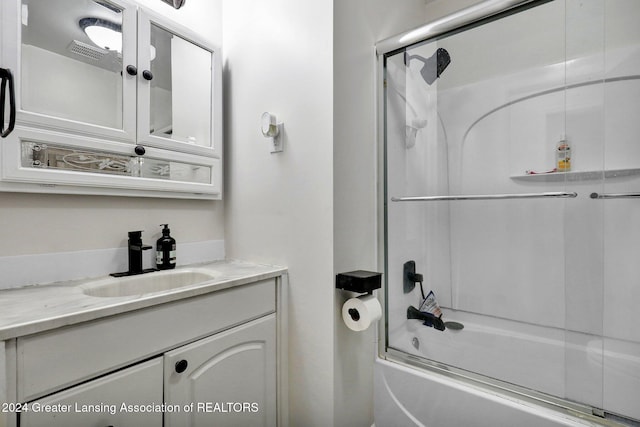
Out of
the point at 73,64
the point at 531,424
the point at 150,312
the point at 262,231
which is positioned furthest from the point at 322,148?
the point at 531,424

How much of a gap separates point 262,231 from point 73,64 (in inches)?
37.0

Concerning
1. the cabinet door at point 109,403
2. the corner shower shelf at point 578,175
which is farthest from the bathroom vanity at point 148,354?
the corner shower shelf at point 578,175

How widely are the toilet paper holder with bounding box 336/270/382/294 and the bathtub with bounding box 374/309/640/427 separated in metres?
0.40

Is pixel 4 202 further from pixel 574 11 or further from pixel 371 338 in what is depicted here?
pixel 574 11

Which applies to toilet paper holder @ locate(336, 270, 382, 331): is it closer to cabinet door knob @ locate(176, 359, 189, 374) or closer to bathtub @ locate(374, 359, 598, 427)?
bathtub @ locate(374, 359, 598, 427)

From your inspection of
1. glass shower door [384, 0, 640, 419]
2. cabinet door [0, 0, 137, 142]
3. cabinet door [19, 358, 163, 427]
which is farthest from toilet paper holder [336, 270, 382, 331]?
cabinet door [0, 0, 137, 142]

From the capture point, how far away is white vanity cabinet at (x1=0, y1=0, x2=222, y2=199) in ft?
3.40

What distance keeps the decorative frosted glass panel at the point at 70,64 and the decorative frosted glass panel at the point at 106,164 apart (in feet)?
0.39

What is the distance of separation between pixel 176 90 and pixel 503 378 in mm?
1814

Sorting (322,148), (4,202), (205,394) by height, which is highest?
(322,148)

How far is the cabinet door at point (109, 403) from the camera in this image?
74 cm

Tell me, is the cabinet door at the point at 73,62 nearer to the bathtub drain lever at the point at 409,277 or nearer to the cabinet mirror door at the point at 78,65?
the cabinet mirror door at the point at 78,65

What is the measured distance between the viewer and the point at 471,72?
1624 millimetres

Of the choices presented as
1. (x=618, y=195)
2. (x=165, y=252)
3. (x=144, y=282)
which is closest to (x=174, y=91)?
(x=165, y=252)
